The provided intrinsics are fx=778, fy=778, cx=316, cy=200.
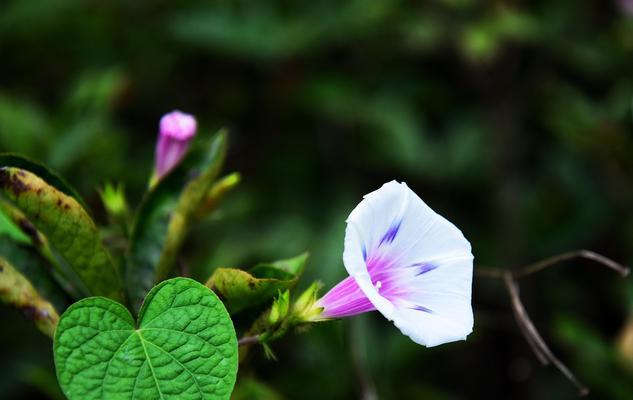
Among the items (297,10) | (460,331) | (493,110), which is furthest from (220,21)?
(460,331)

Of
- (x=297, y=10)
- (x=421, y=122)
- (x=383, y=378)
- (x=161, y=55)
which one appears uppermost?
(x=297, y=10)

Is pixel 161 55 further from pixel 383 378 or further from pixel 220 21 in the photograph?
pixel 383 378

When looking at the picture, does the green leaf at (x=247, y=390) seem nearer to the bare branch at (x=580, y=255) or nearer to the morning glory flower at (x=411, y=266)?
the morning glory flower at (x=411, y=266)

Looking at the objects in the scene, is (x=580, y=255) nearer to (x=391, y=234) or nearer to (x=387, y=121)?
(x=391, y=234)

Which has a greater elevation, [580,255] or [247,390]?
[580,255]

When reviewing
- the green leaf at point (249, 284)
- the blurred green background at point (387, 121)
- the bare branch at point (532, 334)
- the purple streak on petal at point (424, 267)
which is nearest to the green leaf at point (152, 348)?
the green leaf at point (249, 284)

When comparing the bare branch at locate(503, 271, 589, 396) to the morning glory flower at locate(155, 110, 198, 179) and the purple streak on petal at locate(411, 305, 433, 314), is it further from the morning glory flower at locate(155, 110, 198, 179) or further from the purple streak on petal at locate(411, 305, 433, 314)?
the morning glory flower at locate(155, 110, 198, 179)

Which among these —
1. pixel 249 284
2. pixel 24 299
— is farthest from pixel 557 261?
pixel 24 299
